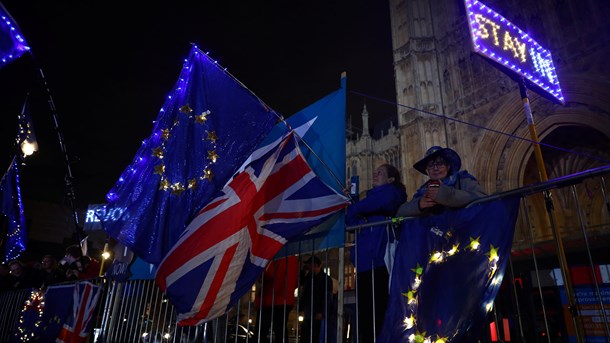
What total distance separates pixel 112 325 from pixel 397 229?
13.5 feet

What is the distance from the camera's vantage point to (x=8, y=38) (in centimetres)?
596

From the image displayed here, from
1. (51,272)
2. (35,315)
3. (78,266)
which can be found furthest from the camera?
(78,266)

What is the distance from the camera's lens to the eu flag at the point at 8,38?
19.2 ft

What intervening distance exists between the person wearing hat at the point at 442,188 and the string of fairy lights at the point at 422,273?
0.42 metres

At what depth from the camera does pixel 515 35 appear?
27.4ft

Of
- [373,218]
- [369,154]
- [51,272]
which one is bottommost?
[51,272]

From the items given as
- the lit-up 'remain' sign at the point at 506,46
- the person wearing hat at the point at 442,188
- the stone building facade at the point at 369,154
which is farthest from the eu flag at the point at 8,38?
the stone building facade at the point at 369,154

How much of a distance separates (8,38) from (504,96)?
19.4m

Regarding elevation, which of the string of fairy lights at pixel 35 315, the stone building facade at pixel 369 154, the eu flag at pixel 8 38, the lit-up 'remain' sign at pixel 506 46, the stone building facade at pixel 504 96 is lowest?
the string of fairy lights at pixel 35 315

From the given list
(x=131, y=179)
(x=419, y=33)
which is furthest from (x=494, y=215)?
(x=419, y=33)

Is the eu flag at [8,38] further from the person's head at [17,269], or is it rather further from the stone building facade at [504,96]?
the stone building facade at [504,96]

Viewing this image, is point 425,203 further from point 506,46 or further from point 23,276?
point 23,276

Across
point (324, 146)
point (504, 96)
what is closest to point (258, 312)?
point (324, 146)

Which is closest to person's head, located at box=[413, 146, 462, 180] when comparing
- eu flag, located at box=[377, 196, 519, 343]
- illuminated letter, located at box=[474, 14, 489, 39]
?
eu flag, located at box=[377, 196, 519, 343]
